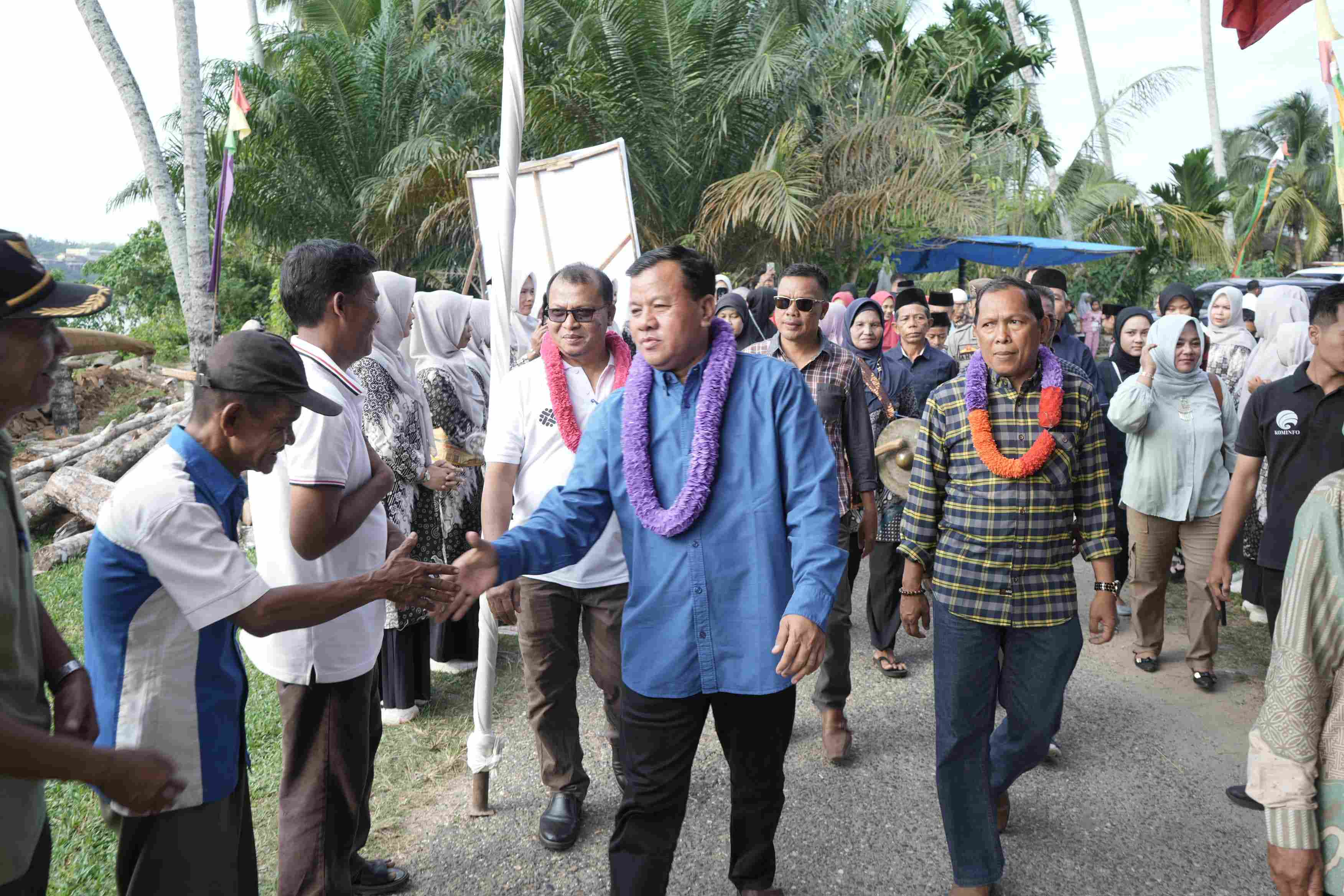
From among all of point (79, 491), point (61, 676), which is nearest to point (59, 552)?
Answer: point (79, 491)

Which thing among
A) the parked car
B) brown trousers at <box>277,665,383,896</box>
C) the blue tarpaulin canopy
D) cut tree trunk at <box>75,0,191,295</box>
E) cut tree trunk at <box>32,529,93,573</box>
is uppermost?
cut tree trunk at <box>75,0,191,295</box>

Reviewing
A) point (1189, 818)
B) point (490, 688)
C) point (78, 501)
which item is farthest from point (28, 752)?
point (78, 501)

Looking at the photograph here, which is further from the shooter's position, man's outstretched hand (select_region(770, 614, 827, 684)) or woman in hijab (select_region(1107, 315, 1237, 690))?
woman in hijab (select_region(1107, 315, 1237, 690))

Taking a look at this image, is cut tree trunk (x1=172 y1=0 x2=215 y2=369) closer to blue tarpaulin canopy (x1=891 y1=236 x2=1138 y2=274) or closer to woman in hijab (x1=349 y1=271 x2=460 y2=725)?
woman in hijab (x1=349 y1=271 x2=460 y2=725)

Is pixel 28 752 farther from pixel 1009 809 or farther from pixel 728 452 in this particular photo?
pixel 1009 809

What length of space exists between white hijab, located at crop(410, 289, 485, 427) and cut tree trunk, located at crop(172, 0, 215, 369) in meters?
7.73

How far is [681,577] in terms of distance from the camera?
2.71 metres

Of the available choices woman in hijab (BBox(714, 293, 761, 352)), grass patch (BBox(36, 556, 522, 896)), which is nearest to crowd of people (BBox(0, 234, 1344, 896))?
grass patch (BBox(36, 556, 522, 896))

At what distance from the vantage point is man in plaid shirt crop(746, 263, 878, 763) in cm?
447

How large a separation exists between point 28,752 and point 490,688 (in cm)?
229

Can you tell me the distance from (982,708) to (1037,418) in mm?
1025

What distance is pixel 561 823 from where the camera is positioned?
146 inches

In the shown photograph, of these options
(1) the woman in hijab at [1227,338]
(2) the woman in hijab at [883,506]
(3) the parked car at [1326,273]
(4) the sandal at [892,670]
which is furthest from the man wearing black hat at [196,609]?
(3) the parked car at [1326,273]

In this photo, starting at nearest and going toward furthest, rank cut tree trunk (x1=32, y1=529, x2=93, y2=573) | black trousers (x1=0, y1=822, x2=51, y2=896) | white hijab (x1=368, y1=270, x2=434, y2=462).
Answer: black trousers (x1=0, y1=822, x2=51, y2=896) → white hijab (x1=368, y1=270, x2=434, y2=462) → cut tree trunk (x1=32, y1=529, x2=93, y2=573)
